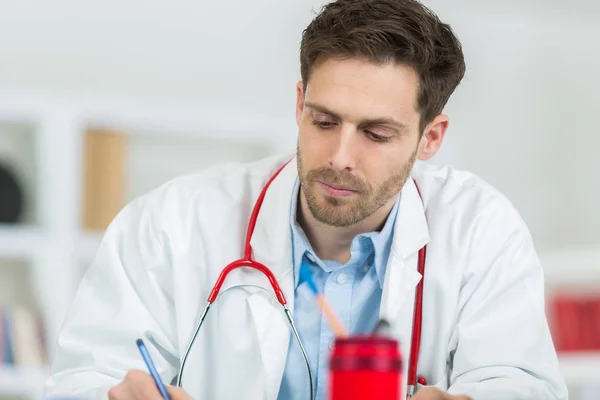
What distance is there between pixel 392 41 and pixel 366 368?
83 cm

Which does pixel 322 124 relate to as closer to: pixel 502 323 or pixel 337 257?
pixel 337 257

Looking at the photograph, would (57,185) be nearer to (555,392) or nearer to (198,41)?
(198,41)

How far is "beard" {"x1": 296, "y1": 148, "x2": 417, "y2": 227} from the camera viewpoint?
1570mm

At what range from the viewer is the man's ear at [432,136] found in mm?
1783

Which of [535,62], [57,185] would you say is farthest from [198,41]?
[535,62]

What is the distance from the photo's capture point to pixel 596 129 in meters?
4.32

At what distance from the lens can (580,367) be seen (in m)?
3.25

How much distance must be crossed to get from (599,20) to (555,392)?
323 cm

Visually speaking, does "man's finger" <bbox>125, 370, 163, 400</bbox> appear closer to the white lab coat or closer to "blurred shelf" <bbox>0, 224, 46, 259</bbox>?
the white lab coat

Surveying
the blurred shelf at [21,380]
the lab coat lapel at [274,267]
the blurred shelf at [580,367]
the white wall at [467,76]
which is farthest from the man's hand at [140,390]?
the white wall at [467,76]

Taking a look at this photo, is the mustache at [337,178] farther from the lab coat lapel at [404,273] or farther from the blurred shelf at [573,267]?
the blurred shelf at [573,267]

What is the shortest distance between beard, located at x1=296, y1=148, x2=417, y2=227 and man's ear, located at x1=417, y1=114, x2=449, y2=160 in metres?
0.18

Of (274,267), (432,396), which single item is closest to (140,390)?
(432,396)

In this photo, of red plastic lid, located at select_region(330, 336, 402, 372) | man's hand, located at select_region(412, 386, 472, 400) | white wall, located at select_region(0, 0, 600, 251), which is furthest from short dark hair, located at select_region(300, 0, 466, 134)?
white wall, located at select_region(0, 0, 600, 251)
